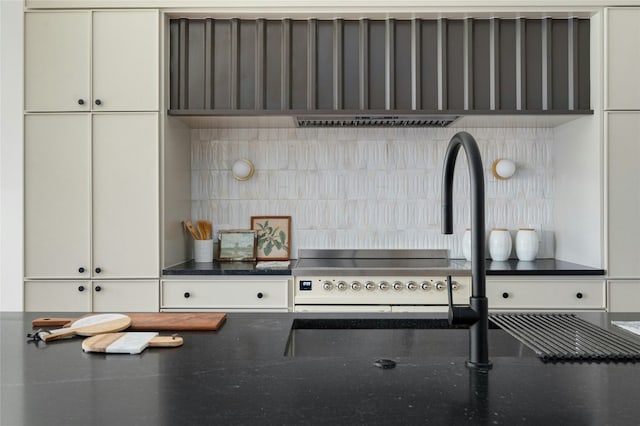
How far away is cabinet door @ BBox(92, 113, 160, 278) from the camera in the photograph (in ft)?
9.09

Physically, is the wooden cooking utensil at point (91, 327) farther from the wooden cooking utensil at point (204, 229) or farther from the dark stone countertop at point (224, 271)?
the wooden cooking utensil at point (204, 229)

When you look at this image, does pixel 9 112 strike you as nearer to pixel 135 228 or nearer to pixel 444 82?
pixel 135 228

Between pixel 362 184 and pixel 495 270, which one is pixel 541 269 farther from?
pixel 362 184

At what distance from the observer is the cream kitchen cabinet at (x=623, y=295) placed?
107 inches

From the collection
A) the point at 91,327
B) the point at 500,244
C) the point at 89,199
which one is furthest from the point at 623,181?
the point at 89,199

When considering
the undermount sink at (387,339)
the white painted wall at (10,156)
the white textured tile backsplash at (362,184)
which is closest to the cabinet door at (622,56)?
the white textured tile backsplash at (362,184)

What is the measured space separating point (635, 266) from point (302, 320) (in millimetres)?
2185

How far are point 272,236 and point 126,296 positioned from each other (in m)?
0.98

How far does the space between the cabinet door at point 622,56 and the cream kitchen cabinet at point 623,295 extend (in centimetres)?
96

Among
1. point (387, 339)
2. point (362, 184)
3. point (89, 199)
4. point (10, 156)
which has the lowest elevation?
point (387, 339)

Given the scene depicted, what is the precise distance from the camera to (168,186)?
9.43 ft

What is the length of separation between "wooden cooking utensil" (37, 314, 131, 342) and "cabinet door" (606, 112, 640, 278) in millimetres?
2540

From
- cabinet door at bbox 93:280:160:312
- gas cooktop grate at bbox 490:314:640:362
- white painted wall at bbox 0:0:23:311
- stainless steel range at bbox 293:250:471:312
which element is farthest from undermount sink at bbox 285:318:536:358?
white painted wall at bbox 0:0:23:311

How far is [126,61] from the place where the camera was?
279 cm
